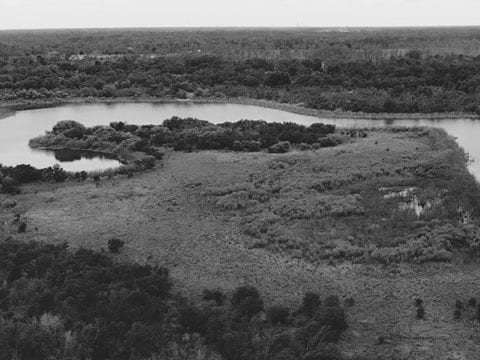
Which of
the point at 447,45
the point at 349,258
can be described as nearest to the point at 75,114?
the point at 349,258

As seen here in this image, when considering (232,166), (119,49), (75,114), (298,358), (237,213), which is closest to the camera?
(298,358)

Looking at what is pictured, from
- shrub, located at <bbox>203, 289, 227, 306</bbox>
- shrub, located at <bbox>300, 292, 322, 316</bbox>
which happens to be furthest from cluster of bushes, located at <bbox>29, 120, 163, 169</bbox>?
shrub, located at <bbox>300, 292, 322, 316</bbox>

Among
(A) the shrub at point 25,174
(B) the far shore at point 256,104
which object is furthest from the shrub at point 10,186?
(B) the far shore at point 256,104

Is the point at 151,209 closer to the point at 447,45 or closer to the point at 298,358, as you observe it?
the point at 298,358

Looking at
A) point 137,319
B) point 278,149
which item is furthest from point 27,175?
point 137,319

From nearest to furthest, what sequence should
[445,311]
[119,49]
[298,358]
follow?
1. [298,358]
2. [445,311]
3. [119,49]

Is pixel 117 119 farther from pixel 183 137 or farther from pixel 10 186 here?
pixel 10 186
